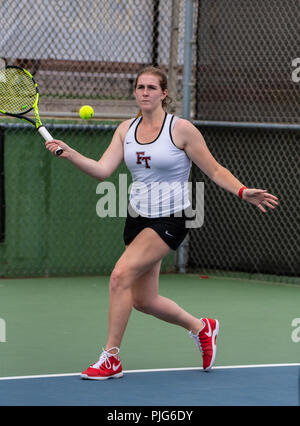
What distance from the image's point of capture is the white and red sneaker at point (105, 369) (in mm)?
5641

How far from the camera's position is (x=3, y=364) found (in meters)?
6.05

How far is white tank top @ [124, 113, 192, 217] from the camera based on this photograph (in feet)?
18.9

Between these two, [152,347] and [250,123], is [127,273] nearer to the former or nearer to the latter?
[152,347]

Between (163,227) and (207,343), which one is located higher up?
(163,227)

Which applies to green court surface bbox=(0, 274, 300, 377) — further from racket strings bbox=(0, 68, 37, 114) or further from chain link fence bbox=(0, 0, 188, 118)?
chain link fence bbox=(0, 0, 188, 118)

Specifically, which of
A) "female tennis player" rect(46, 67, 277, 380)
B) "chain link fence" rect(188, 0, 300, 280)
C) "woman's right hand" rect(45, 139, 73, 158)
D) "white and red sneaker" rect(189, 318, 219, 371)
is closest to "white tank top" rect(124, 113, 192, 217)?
"female tennis player" rect(46, 67, 277, 380)

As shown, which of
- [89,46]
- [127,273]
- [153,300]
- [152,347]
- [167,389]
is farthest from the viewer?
[89,46]

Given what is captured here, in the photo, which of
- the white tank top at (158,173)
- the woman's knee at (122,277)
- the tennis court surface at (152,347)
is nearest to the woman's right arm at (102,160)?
the white tank top at (158,173)

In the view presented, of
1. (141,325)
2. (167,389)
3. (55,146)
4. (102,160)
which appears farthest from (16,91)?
(167,389)

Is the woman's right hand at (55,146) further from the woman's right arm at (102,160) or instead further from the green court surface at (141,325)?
the green court surface at (141,325)

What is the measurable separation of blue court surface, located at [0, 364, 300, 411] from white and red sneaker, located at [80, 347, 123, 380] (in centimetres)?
4

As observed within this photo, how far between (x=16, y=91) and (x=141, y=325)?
209cm

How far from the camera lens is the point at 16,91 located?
21.5 feet
